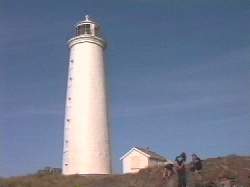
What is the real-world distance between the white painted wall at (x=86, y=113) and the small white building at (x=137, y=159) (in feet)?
11.2

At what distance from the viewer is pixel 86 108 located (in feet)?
112

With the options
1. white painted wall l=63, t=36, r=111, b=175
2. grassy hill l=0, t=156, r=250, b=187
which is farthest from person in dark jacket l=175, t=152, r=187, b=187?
white painted wall l=63, t=36, r=111, b=175

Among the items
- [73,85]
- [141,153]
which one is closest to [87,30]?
[73,85]

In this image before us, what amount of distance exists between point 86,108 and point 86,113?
0.38m

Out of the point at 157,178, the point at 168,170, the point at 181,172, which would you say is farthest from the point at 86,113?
the point at 181,172

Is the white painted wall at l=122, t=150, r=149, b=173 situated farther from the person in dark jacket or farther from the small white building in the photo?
the person in dark jacket

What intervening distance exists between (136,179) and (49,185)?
5229 millimetres

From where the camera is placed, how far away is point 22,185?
25.9m

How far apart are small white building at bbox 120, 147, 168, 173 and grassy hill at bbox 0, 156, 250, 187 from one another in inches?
327

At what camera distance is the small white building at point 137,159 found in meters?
37.1

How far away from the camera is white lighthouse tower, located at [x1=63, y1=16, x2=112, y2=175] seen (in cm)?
3341

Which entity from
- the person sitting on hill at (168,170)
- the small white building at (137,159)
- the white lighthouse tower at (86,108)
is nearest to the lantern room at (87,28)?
the white lighthouse tower at (86,108)

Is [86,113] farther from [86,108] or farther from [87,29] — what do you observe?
[87,29]

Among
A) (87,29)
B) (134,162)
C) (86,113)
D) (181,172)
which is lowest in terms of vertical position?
(181,172)
